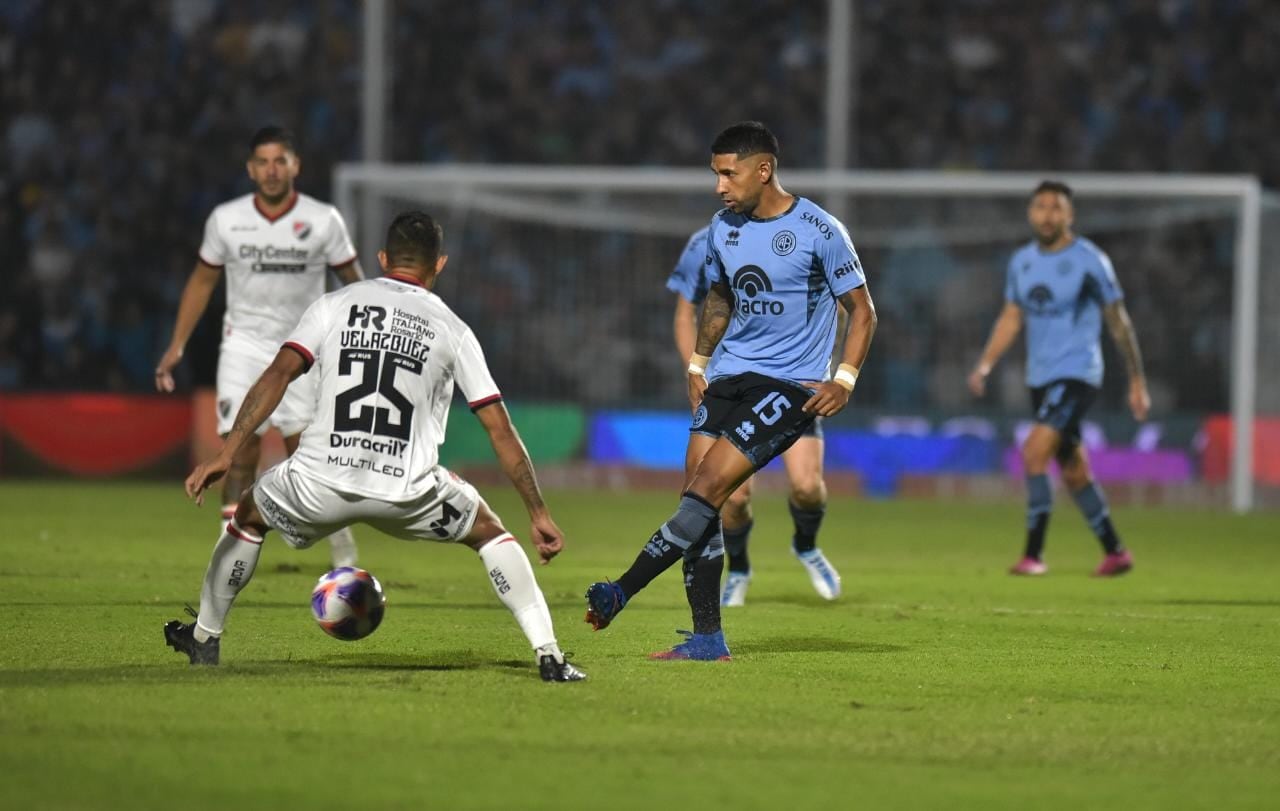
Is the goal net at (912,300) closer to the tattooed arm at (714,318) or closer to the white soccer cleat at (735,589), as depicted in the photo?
the white soccer cleat at (735,589)

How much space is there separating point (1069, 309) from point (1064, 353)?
0.30m

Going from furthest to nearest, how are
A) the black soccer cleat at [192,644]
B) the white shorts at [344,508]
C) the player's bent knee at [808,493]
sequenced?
Result: the player's bent knee at [808,493], the black soccer cleat at [192,644], the white shorts at [344,508]

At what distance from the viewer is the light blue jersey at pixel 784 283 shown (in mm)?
7980

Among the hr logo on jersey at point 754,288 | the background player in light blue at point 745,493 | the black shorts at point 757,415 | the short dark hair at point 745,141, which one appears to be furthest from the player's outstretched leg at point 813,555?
the short dark hair at point 745,141

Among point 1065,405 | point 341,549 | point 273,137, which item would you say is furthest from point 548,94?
point 341,549

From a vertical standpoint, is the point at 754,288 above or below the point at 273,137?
below

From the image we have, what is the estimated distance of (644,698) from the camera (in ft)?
22.4

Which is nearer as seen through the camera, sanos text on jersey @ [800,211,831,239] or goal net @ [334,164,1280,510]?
sanos text on jersey @ [800,211,831,239]

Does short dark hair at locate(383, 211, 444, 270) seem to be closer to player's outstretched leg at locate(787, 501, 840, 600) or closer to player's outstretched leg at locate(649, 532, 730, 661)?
player's outstretched leg at locate(649, 532, 730, 661)

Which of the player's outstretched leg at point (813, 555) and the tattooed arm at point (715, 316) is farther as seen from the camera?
the player's outstretched leg at point (813, 555)

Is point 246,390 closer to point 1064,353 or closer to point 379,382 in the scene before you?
point 379,382

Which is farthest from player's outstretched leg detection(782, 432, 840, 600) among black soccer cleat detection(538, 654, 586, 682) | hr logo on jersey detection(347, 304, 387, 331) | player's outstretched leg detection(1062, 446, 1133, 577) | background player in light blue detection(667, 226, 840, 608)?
hr logo on jersey detection(347, 304, 387, 331)

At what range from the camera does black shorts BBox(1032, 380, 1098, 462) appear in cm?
1303

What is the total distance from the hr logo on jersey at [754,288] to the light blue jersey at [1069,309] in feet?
18.0
